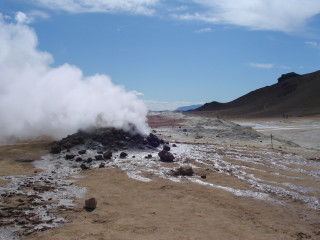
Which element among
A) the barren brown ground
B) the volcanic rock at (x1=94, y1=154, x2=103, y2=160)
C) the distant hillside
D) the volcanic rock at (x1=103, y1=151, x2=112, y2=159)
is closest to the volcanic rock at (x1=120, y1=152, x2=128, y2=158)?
the volcanic rock at (x1=103, y1=151, x2=112, y2=159)

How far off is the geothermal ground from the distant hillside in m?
57.4

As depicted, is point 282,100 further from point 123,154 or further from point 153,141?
point 123,154

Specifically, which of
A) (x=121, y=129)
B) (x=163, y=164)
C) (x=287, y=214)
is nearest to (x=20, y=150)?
(x=121, y=129)

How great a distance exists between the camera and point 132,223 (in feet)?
22.9

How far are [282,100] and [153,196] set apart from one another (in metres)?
87.1

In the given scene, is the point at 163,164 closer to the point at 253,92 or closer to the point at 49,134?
the point at 49,134

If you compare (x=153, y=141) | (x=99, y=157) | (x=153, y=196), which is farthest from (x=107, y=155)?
(x=153, y=196)

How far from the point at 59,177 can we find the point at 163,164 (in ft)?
14.4

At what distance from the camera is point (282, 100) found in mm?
88875

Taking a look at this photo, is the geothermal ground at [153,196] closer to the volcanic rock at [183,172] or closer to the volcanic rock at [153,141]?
the volcanic rock at [183,172]

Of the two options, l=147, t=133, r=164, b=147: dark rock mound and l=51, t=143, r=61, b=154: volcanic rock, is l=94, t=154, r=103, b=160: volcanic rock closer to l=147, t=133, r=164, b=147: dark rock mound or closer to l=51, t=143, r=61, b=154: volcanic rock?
l=51, t=143, r=61, b=154: volcanic rock

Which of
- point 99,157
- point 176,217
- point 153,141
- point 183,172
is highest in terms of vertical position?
point 153,141

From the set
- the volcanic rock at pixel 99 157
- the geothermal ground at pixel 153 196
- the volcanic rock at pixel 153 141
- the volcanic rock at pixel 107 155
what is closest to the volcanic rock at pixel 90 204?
the geothermal ground at pixel 153 196

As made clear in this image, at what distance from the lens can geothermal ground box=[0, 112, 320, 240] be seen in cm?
667
